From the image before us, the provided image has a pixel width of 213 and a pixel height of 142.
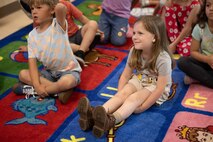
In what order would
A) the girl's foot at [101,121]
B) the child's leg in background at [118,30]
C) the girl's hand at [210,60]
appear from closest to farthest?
the girl's foot at [101,121]
the girl's hand at [210,60]
the child's leg in background at [118,30]

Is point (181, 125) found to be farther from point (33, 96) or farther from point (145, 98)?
point (33, 96)

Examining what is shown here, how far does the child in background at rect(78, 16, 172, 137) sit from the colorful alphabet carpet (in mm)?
54

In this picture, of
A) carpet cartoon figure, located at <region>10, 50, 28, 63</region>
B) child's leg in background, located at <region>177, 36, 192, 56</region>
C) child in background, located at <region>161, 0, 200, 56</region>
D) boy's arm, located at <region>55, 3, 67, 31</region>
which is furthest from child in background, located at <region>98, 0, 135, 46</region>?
boy's arm, located at <region>55, 3, 67, 31</region>

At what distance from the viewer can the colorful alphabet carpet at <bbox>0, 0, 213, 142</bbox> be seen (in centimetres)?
123

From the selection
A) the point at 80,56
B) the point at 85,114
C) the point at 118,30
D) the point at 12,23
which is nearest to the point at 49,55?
the point at 80,56

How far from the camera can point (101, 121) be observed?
117 centimetres

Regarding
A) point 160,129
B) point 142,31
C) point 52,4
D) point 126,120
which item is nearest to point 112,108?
point 126,120

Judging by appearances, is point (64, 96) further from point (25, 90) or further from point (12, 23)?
point (12, 23)

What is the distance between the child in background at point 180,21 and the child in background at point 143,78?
1.69 feet

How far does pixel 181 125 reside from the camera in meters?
1.28

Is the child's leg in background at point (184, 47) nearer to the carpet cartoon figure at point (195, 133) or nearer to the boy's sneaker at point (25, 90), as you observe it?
the carpet cartoon figure at point (195, 133)

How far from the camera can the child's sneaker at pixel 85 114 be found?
3.97 ft

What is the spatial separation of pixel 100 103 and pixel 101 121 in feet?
0.88

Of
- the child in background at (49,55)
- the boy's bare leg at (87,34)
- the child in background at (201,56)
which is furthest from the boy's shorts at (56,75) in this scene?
the child in background at (201,56)
